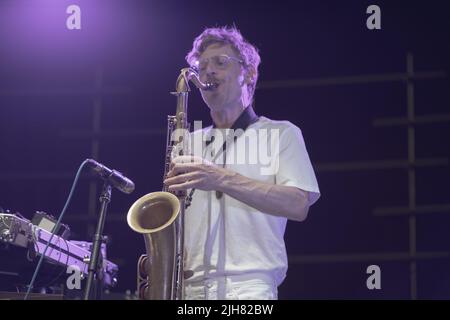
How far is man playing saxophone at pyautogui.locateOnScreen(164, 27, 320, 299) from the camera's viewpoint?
9.25ft

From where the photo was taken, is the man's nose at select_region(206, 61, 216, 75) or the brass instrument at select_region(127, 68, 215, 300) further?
the man's nose at select_region(206, 61, 216, 75)

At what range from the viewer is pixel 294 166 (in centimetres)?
296

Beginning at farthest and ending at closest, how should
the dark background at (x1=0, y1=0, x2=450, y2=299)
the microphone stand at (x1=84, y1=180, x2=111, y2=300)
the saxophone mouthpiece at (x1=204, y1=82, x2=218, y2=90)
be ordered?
the dark background at (x1=0, y1=0, x2=450, y2=299)
the saxophone mouthpiece at (x1=204, y1=82, x2=218, y2=90)
the microphone stand at (x1=84, y1=180, x2=111, y2=300)

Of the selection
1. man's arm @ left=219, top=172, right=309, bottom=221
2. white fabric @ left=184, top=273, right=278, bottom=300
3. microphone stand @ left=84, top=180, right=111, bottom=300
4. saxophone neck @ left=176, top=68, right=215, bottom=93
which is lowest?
white fabric @ left=184, top=273, right=278, bottom=300

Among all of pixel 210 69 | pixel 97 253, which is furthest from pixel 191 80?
pixel 97 253

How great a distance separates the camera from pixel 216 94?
3303 millimetres

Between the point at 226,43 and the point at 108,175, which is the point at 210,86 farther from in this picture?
the point at 108,175

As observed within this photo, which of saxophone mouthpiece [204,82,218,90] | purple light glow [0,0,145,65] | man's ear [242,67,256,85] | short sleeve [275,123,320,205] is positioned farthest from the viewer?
purple light glow [0,0,145,65]

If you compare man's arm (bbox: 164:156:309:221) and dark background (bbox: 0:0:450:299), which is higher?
dark background (bbox: 0:0:450:299)

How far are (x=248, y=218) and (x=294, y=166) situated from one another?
0.28 meters

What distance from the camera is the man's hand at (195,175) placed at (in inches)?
109

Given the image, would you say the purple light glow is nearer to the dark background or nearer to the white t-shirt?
the dark background

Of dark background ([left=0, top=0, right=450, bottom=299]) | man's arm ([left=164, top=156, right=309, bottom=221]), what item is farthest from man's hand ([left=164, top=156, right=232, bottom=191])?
dark background ([left=0, top=0, right=450, bottom=299])
